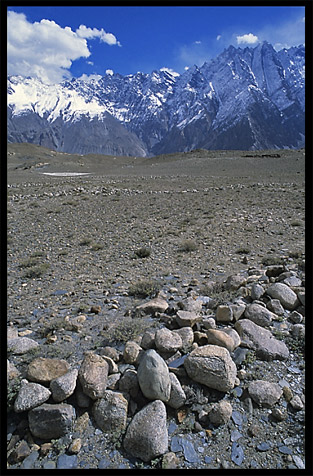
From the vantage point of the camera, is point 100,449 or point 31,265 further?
point 31,265

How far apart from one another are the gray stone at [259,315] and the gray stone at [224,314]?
26 cm

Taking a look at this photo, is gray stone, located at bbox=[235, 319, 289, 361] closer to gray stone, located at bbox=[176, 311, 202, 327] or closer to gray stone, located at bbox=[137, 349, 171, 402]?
gray stone, located at bbox=[176, 311, 202, 327]

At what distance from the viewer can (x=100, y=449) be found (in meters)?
2.43

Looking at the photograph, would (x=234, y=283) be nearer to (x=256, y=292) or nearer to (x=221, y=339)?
(x=256, y=292)

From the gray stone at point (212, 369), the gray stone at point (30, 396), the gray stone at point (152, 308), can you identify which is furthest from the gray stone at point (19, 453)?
the gray stone at point (152, 308)

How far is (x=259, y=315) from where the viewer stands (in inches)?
154

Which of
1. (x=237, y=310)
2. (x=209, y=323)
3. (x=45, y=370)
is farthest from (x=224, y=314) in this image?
(x=45, y=370)

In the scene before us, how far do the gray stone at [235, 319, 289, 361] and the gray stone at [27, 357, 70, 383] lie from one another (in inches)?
84.1

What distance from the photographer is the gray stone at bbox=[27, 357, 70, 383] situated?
2812mm

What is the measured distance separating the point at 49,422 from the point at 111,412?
0.55 metres

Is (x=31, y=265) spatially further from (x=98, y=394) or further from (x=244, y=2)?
(x=244, y=2)
